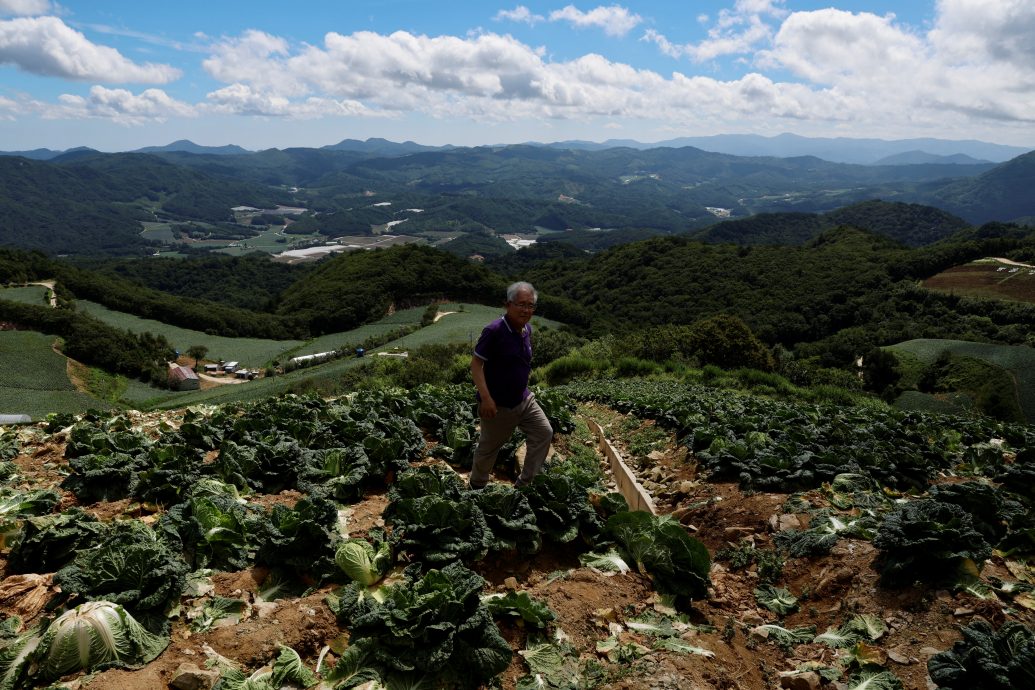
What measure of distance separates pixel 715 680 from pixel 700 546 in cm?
122

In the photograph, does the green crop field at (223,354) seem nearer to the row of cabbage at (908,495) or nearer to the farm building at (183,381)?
the farm building at (183,381)

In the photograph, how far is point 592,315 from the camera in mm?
92500

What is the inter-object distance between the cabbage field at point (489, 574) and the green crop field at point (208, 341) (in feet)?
221

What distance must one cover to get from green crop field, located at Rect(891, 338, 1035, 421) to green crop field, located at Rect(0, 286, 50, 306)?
325ft

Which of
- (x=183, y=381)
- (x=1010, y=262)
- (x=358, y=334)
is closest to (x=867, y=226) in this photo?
(x=1010, y=262)

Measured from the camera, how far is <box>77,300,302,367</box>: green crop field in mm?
70312

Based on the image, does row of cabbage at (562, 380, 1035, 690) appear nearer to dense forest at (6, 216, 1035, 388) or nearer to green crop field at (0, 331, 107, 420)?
green crop field at (0, 331, 107, 420)

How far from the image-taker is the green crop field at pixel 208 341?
70312mm

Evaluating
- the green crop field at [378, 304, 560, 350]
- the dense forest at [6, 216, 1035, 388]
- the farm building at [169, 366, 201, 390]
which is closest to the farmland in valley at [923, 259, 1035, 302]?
the dense forest at [6, 216, 1035, 388]

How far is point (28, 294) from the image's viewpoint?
2953 inches

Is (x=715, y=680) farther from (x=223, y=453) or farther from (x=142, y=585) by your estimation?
(x=223, y=453)

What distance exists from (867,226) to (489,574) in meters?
216

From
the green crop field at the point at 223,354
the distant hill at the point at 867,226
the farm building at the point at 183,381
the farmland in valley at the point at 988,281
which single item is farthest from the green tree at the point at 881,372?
the distant hill at the point at 867,226

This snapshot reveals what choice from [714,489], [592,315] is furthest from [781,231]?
[714,489]
